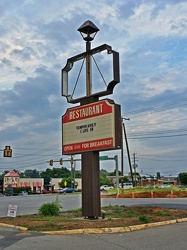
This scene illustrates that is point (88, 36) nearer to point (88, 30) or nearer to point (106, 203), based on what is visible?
point (88, 30)

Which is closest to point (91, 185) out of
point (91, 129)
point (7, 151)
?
point (91, 129)

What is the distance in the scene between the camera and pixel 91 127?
1417 cm

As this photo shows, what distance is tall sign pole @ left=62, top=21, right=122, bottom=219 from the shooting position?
1347 centimetres

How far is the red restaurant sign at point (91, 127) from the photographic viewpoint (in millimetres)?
13359

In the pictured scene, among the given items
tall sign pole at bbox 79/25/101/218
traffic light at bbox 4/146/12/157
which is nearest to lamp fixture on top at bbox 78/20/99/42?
tall sign pole at bbox 79/25/101/218

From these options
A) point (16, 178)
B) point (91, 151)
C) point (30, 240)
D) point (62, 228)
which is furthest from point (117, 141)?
point (16, 178)

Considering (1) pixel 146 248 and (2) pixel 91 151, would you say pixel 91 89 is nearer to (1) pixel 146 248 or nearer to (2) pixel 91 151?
(2) pixel 91 151

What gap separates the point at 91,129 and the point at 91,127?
0.26 ft

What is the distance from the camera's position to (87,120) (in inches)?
567

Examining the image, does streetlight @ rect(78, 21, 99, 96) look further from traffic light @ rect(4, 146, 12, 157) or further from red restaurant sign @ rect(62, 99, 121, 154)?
traffic light @ rect(4, 146, 12, 157)

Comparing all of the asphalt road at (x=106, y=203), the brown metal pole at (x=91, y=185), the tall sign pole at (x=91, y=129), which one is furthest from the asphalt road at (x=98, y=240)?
the asphalt road at (x=106, y=203)

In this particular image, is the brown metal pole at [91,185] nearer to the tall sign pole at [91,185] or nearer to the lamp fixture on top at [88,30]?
the tall sign pole at [91,185]

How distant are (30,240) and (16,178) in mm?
Result: 96649

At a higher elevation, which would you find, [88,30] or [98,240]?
[88,30]
